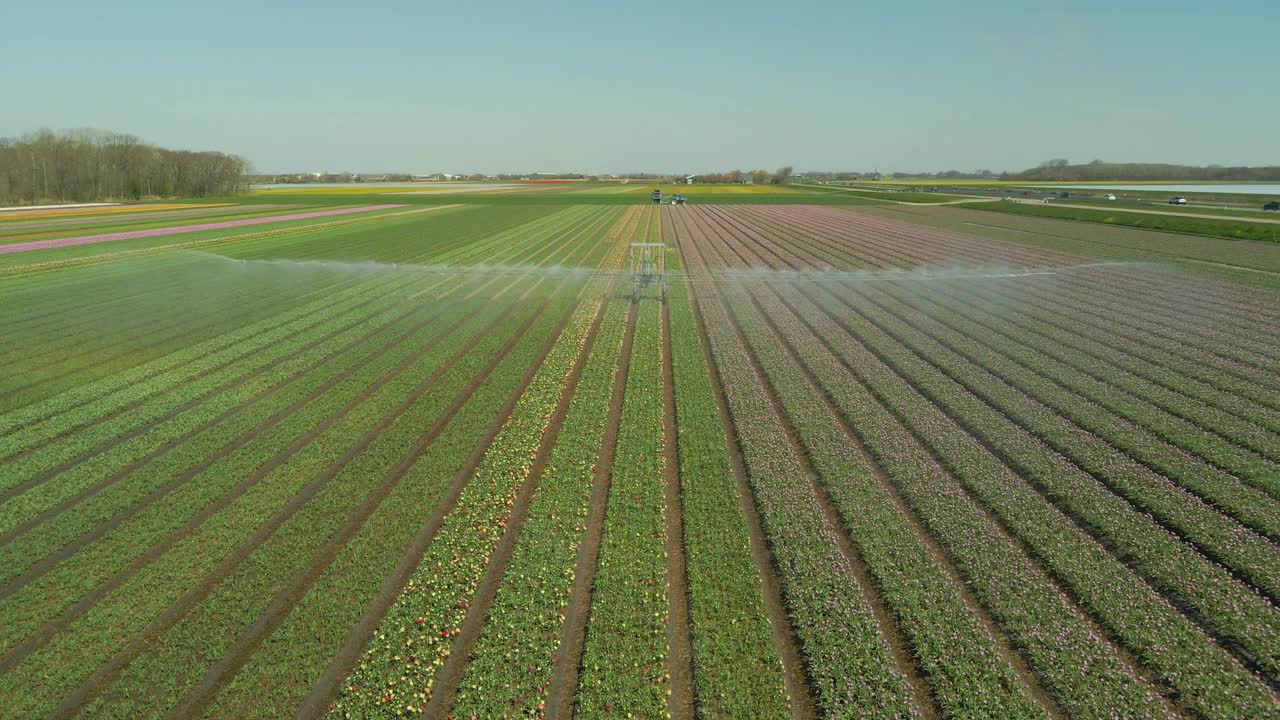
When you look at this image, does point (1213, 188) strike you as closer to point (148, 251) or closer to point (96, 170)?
point (148, 251)

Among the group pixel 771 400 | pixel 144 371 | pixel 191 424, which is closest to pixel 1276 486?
pixel 771 400

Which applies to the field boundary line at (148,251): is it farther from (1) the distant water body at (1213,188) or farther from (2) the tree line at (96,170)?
(1) the distant water body at (1213,188)

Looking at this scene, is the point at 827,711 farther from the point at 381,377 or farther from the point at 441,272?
the point at 441,272

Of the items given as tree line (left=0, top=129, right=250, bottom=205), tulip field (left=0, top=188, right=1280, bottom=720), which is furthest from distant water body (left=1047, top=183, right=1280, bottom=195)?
tree line (left=0, top=129, right=250, bottom=205)

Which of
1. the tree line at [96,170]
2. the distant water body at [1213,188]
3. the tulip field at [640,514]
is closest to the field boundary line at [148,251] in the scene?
the tulip field at [640,514]

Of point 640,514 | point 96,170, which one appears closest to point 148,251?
point 640,514
